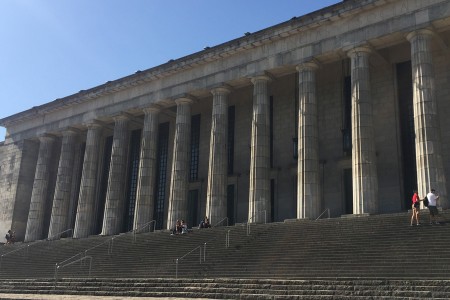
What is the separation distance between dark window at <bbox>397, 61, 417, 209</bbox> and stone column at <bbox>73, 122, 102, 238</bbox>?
21612 millimetres

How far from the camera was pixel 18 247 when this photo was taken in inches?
1391

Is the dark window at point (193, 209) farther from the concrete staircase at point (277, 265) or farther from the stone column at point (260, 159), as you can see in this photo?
the stone column at point (260, 159)

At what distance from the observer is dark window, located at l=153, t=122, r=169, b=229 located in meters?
37.5

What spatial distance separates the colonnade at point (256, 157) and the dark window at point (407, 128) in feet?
12.9

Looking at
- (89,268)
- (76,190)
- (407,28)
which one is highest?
(407,28)

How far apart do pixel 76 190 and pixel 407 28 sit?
2927 centimetres

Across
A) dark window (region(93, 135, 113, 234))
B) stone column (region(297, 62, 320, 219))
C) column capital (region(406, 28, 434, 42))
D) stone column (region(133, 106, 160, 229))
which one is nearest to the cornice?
column capital (region(406, 28, 434, 42))

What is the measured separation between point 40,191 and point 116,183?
8.98 meters

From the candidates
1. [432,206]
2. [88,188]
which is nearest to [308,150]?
[432,206]

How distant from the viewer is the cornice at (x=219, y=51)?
86.4 feet

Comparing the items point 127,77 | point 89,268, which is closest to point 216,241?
point 89,268

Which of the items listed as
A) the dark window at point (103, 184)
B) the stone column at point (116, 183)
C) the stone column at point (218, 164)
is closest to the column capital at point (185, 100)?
the stone column at point (218, 164)

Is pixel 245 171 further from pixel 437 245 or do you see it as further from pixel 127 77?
pixel 437 245

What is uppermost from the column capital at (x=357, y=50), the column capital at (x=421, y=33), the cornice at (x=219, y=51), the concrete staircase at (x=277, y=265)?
the cornice at (x=219, y=51)
